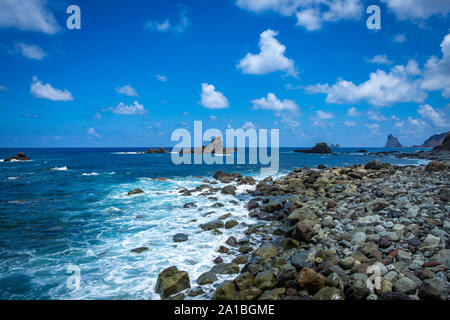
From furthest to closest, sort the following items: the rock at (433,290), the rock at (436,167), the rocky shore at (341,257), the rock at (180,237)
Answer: the rock at (436,167) → the rock at (180,237) → the rocky shore at (341,257) → the rock at (433,290)

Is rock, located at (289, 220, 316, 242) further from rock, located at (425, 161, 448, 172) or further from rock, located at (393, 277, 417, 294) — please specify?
rock, located at (425, 161, 448, 172)

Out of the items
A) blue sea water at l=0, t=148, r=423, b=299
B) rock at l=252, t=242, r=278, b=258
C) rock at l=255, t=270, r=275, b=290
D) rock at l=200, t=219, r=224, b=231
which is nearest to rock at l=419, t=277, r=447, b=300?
rock at l=255, t=270, r=275, b=290

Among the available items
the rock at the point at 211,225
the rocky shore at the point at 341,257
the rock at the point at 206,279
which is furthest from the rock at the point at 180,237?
the rock at the point at 206,279

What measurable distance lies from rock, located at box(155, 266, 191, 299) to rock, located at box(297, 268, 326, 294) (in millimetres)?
2995

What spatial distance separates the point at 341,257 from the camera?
671 centimetres

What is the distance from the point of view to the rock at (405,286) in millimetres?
4871

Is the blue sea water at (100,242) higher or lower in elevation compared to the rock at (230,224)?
lower

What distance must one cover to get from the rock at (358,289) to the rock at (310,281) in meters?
0.53

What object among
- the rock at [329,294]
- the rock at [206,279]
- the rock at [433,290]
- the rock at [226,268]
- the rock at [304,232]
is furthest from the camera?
the rock at [304,232]

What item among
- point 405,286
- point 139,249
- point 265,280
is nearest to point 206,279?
point 265,280

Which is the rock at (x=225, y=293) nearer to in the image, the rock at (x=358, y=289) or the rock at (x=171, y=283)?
the rock at (x=171, y=283)

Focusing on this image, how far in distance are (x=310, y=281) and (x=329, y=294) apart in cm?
47

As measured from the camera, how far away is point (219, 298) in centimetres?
566

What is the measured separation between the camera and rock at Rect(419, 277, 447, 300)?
4.56 m
